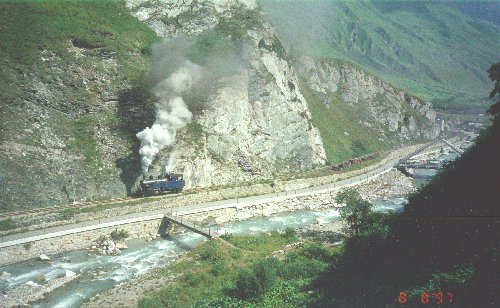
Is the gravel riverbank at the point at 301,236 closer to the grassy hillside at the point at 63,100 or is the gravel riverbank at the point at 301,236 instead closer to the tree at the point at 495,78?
the grassy hillside at the point at 63,100

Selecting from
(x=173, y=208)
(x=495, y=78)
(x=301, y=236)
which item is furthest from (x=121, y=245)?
(x=495, y=78)

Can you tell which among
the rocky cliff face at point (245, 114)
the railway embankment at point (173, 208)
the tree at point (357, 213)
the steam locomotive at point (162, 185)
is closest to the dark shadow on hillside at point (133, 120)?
the steam locomotive at point (162, 185)

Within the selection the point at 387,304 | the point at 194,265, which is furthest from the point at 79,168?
the point at 387,304

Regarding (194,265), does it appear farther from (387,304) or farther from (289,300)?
(387,304)

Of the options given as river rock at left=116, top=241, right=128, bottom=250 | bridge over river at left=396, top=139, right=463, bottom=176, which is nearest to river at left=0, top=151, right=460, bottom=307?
river rock at left=116, top=241, right=128, bottom=250

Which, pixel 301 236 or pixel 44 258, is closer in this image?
pixel 44 258

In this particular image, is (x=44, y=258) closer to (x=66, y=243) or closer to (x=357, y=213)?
(x=66, y=243)

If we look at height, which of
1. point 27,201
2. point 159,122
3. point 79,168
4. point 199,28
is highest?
point 199,28
